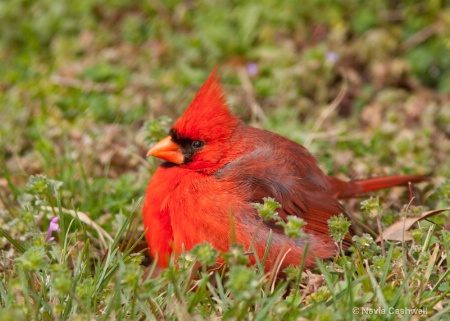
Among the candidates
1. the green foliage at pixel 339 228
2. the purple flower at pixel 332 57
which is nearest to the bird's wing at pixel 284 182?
the green foliage at pixel 339 228

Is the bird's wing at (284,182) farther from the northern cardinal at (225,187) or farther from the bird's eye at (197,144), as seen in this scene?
the bird's eye at (197,144)

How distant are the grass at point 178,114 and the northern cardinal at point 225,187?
0.42ft

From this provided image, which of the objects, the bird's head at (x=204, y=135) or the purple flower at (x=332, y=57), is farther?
the purple flower at (x=332, y=57)

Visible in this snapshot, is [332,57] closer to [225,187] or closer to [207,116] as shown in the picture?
[207,116]

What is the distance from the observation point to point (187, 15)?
5.79 m

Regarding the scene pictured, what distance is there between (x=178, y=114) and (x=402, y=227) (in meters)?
2.04

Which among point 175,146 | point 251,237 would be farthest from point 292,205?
point 175,146

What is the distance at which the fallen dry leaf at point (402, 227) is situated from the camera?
3.17 m

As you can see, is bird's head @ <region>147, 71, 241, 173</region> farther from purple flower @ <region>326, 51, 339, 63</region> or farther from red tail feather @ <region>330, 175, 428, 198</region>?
purple flower @ <region>326, 51, 339, 63</region>

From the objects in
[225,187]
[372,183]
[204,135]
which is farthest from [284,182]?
[372,183]

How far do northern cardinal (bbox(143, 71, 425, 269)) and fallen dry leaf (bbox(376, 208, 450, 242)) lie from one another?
231 millimetres

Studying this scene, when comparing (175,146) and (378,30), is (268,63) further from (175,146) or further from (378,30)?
(175,146)

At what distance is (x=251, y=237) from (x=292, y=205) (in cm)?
28
